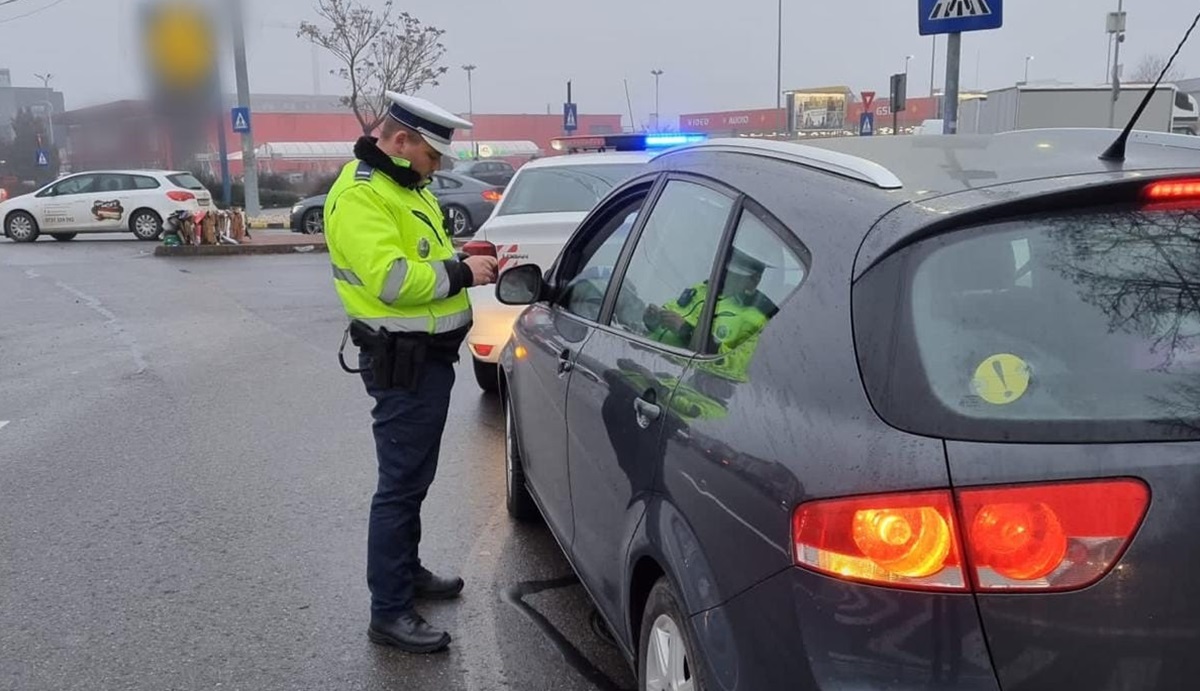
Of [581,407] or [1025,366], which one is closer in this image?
[1025,366]

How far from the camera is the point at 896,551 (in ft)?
5.50

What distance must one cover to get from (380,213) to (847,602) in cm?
207

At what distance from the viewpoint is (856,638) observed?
170 centimetres

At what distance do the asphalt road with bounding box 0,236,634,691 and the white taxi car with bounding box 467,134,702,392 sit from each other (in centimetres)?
55

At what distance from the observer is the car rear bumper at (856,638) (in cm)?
163

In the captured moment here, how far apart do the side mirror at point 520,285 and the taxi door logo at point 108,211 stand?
20.3m

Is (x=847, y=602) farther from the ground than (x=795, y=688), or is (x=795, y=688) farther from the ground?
(x=847, y=602)

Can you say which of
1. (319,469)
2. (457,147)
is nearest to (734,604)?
(319,469)

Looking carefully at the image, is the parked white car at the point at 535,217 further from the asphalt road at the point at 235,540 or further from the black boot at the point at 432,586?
the black boot at the point at 432,586

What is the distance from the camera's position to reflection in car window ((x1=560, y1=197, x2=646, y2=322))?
3383 mm

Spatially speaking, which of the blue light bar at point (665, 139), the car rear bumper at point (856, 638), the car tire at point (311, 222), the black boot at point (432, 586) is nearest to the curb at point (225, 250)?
the car tire at point (311, 222)

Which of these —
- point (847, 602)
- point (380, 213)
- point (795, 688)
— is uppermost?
point (380, 213)

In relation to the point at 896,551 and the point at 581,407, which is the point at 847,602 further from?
the point at 581,407

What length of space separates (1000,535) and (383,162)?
7.66 feet
